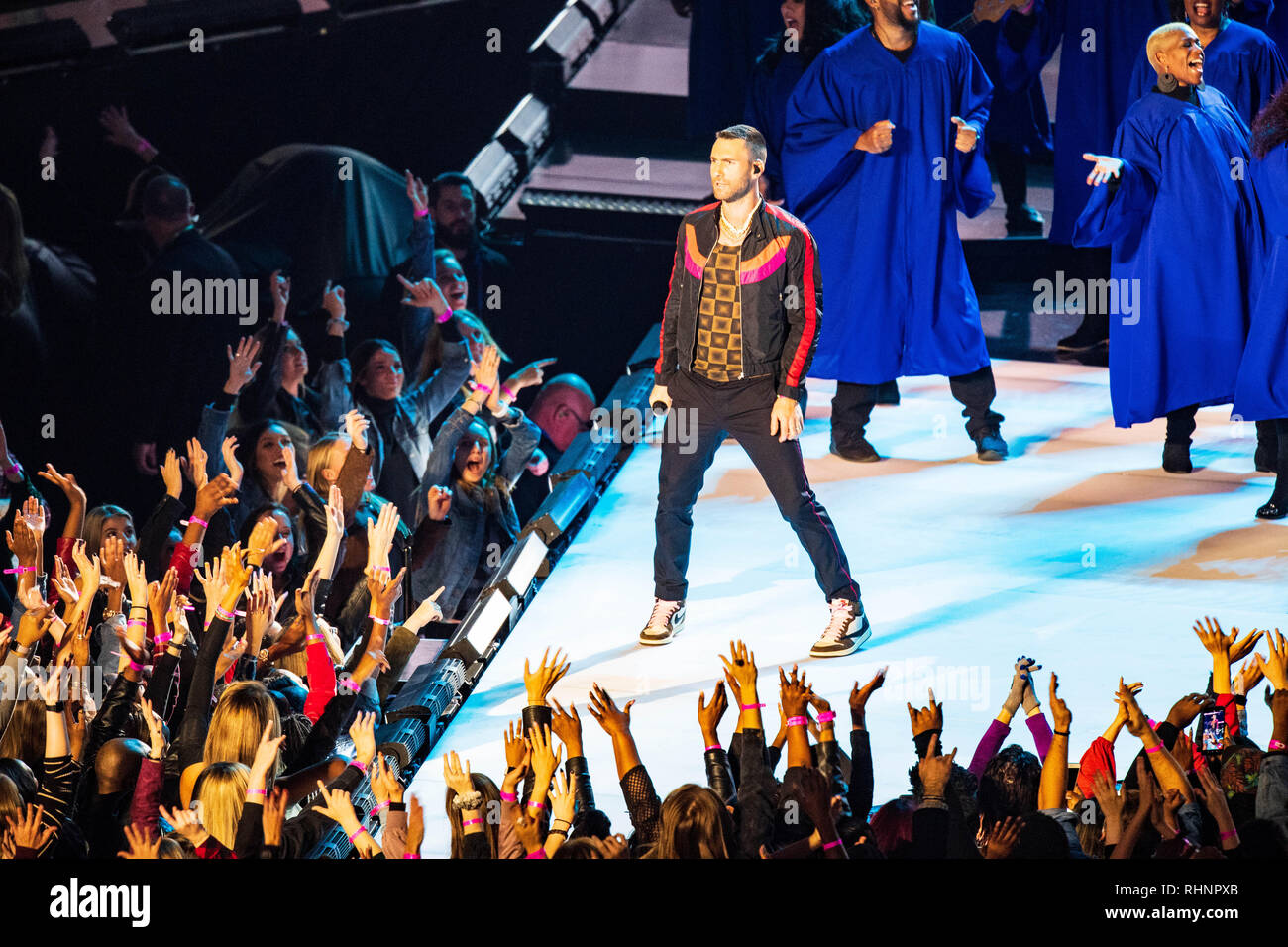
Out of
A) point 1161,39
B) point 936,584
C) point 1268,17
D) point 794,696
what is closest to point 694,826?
point 794,696

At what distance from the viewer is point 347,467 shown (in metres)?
5.96

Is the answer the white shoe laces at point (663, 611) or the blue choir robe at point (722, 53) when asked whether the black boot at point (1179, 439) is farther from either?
the blue choir robe at point (722, 53)

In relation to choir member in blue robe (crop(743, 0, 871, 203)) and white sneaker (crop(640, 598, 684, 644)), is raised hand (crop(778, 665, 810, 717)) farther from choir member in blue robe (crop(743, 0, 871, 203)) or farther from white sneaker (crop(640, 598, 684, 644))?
choir member in blue robe (crop(743, 0, 871, 203))

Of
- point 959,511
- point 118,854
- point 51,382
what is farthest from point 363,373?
point 118,854

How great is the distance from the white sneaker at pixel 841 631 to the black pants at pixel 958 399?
1.38 m

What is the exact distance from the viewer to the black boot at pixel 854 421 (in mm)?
5672

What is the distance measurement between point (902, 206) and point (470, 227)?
2.82 metres

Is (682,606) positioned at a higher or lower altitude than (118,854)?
higher

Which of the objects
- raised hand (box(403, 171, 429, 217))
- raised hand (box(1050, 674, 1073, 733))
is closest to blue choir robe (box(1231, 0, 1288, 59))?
raised hand (box(1050, 674, 1073, 733))

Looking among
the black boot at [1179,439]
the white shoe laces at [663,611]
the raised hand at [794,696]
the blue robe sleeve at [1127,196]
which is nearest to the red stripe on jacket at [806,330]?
the white shoe laces at [663,611]

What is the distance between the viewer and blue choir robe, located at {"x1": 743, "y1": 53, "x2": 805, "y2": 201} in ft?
21.5

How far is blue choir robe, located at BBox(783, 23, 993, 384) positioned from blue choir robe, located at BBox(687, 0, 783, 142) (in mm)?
1484
